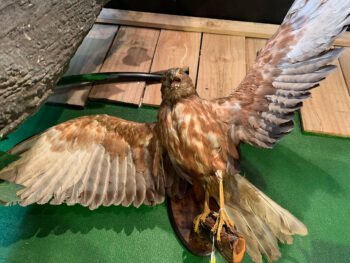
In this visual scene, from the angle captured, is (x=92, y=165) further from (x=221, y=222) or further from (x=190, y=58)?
(x=190, y=58)

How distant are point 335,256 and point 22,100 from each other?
4.40 feet

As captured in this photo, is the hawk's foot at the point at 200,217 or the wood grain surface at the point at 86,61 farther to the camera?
the wood grain surface at the point at 86,61

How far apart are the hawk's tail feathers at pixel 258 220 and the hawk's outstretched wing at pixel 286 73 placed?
241 millimetres

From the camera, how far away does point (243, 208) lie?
128 centimetres

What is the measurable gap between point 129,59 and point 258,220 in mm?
1334

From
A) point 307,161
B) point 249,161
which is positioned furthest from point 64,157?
point 307,161

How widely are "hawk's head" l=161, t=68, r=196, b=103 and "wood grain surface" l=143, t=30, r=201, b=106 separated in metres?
0.64

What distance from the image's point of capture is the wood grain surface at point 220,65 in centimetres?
191

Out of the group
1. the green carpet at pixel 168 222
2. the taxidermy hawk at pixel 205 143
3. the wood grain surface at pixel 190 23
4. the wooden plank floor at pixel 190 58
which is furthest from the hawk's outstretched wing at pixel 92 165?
the wood grain surface at pixel 190 23

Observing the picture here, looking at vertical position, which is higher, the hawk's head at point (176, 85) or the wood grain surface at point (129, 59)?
the wood grain surface at point (129, 59)

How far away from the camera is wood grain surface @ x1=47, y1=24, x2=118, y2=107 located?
1.88 m

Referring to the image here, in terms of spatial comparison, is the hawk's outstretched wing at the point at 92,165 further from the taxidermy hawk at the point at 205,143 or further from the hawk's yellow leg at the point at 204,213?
the hawk's yellow leg at the point at 204,213

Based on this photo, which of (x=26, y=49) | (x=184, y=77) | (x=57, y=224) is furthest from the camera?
(x=57, y=224)

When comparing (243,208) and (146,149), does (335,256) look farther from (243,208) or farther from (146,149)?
(146,149)
